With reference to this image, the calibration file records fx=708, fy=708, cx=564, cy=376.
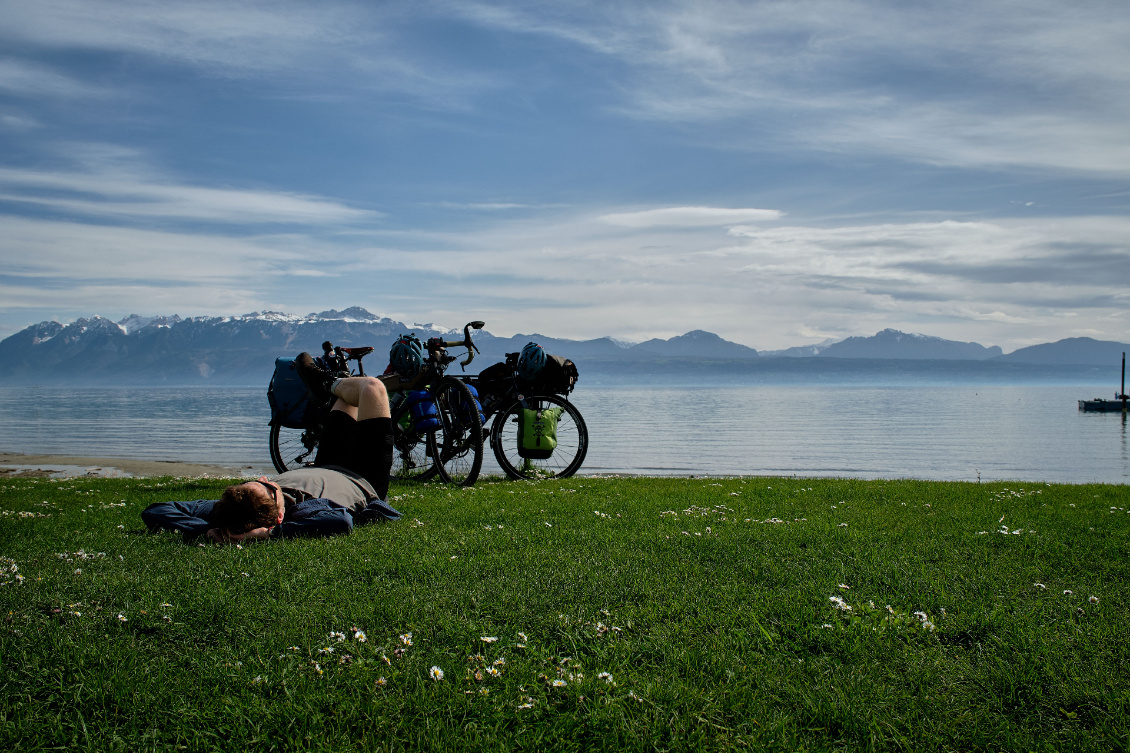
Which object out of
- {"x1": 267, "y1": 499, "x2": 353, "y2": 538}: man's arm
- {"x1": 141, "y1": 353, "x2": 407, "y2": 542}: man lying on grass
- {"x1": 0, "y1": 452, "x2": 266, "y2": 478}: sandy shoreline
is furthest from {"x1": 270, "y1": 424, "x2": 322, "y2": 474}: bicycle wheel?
{"x1": 267, "y1": 499, "x2": 353, "y2": 538}: man's arm

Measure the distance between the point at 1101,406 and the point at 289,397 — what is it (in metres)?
122

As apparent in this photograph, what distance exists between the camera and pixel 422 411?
1353 centimetres

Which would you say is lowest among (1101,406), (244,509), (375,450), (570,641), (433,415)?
(1101,406)

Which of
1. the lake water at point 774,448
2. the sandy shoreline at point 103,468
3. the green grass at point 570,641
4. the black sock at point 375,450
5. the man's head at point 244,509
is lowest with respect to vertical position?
the lake water at point 774,448

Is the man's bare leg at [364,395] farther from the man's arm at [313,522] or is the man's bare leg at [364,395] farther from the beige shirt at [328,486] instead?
the man's arm at [313,522]

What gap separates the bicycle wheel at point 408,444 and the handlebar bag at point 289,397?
2.13 m

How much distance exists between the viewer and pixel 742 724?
364cm

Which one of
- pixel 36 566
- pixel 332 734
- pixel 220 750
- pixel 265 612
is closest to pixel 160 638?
pixel 265 612

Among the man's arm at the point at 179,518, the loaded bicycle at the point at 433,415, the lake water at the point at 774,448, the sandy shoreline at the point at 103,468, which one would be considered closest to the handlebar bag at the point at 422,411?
the loaded bicycle at the point at 433,415

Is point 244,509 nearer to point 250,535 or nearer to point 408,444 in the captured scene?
point 250,535

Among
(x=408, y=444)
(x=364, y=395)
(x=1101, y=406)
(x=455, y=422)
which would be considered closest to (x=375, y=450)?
(x=364, y=395)

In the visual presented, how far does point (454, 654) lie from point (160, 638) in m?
1.96

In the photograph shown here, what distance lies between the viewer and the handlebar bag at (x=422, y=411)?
43.8ft

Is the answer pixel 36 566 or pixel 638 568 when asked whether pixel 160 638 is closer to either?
pixel 36 566
